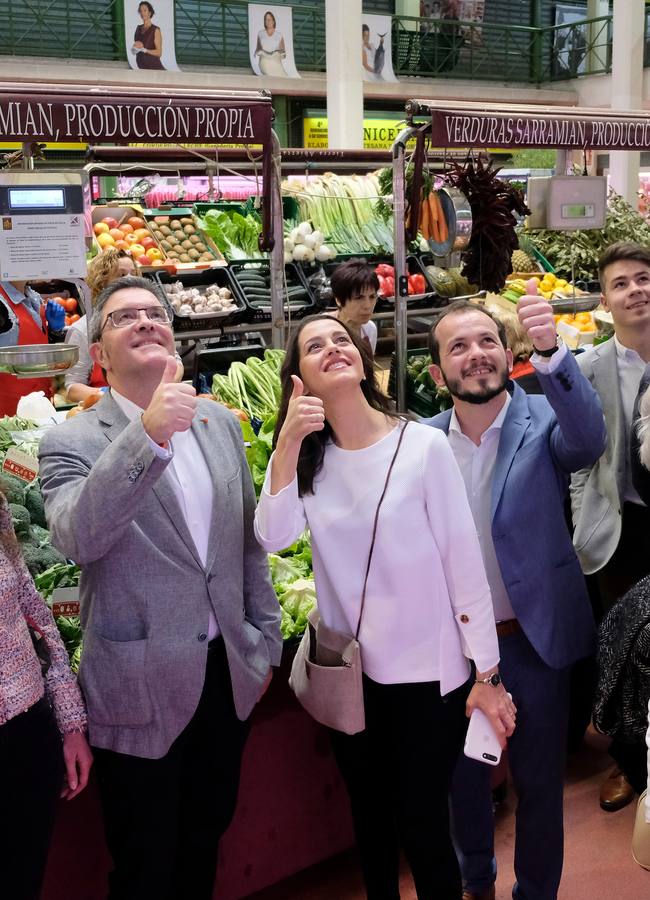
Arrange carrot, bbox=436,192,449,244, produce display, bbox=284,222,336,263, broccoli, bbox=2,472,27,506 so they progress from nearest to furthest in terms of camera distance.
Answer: broccoli, bbox=2,472,27,506
carrot, bbox=436,192,449,244
produce display, bbox=284,222,336,263

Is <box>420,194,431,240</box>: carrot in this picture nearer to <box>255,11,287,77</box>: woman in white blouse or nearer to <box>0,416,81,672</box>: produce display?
<box>0,416,81,672</box>: produce display

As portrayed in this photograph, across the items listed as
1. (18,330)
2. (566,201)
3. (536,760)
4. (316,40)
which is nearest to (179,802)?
(536,760)

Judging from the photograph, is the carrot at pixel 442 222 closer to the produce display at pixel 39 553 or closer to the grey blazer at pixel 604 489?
the grey blazer at pixel 604 489

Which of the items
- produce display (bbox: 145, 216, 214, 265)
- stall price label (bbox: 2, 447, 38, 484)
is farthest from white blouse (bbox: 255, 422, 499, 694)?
produce display (bbox: 145, 216, 214, 265)

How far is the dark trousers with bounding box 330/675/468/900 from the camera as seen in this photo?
2162mm

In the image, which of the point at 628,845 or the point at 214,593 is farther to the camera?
the point at 628,845

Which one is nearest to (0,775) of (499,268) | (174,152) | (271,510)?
(271,510)

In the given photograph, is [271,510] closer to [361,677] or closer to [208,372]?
[361,677]

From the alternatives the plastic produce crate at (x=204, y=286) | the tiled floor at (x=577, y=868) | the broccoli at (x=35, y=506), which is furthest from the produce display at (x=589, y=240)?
the broccoli at (x=35, y=506)

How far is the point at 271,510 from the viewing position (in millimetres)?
2156

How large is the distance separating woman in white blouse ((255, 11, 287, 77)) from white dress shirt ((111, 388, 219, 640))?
13.9m

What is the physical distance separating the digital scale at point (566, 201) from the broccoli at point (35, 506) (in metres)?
3.19

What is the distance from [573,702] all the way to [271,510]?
1262mm

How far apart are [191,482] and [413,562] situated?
55cm
